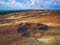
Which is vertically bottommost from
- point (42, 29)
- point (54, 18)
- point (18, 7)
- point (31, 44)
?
point (31, 44)

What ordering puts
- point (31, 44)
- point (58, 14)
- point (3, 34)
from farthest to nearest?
point (58, 14), point (3, 34), point (31, 44)

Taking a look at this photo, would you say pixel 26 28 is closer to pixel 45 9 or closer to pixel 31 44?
pixel 31 44

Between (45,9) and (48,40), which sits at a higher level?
(45,9)

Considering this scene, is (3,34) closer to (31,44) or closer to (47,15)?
(31,44)

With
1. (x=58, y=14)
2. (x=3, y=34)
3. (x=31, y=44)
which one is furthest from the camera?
(x=58, y=14)

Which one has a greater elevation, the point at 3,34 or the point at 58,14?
the point at 58,14

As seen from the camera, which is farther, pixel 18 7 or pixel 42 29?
pixel 18 7

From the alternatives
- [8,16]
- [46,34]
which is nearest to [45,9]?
[46,34]

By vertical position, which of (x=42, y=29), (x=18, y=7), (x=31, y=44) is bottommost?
(x=31, y=44)

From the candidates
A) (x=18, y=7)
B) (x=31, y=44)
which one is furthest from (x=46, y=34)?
(x=18, y=7)
